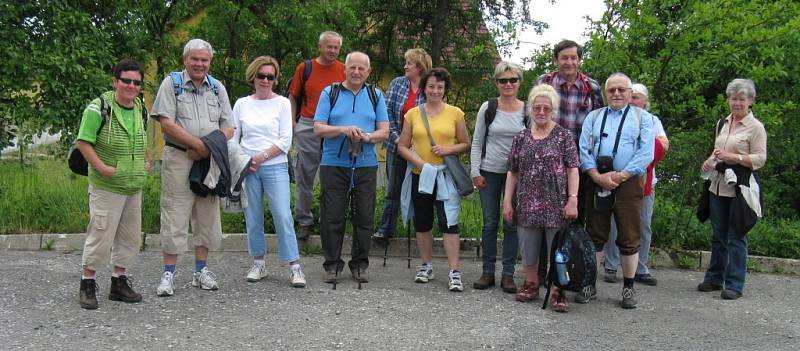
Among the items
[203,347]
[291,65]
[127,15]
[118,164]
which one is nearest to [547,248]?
[203,347]

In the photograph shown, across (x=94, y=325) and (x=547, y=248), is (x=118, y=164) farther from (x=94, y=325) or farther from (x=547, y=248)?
(x=547, y=248)

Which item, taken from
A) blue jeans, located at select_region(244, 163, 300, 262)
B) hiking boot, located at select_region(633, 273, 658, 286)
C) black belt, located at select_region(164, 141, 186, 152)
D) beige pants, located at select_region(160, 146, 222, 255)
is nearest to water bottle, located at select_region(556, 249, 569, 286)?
hiking boot, located at select_region(633, 273, 658, 286)

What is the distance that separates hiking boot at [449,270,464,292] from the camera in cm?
580

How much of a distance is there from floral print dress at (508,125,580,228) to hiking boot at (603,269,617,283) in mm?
1434

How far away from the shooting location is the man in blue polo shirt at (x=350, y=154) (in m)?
5.79

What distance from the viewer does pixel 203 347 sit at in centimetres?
425

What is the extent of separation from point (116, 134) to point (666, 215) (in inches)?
224

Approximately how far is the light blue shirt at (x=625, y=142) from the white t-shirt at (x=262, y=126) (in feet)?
7.71

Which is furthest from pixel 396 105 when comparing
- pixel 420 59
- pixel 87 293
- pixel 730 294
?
pixel 730 294

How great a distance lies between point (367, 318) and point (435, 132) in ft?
5.61

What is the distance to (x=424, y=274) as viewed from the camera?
6.16m

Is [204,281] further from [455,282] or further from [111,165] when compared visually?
[455,282]

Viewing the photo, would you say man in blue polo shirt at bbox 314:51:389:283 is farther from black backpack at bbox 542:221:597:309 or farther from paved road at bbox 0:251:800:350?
black backpack at bbox 542:221:597:309

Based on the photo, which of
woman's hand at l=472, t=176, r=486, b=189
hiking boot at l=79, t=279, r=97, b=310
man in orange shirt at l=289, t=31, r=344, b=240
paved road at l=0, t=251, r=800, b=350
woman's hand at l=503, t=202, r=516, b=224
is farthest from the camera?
man in orange shirt at l=289, t=31, r=344, b=240
